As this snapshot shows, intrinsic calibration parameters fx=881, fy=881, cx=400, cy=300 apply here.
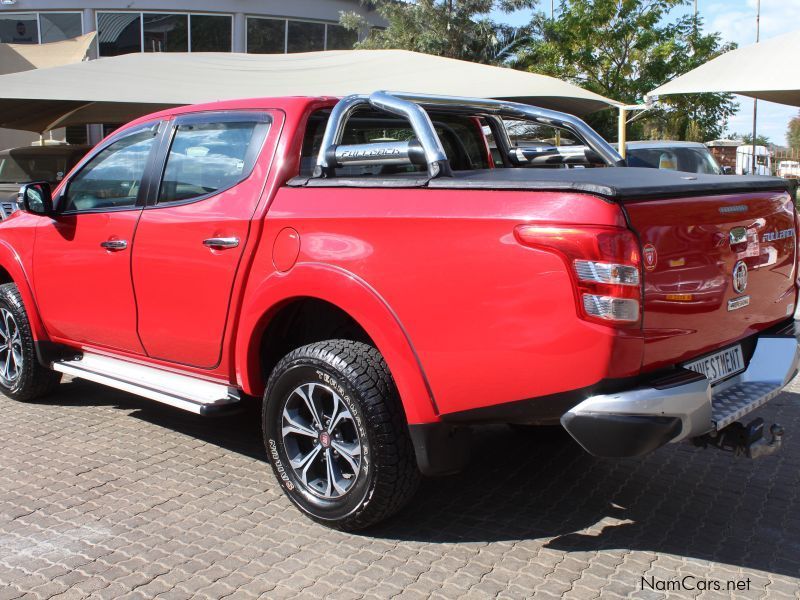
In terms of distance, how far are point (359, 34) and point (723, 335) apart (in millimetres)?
25229

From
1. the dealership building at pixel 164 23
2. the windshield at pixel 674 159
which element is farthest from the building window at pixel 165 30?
the windshield at pixel 674 159

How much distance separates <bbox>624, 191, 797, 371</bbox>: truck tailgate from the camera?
301cm

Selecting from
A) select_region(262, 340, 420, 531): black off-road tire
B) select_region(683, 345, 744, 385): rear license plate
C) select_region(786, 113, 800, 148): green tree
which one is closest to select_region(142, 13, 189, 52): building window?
select_region(262, 340, 420, 531): black off-road tire

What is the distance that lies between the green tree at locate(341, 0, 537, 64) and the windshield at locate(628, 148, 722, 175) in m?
10.7

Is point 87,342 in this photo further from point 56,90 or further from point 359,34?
point 359,34

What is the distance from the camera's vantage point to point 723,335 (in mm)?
3402

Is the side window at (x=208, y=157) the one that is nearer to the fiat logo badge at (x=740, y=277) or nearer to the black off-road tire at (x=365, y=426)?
the black off-road tire at (x=365, y=426)

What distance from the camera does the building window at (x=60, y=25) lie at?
25.9 m

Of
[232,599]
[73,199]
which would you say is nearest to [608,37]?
[73,199]

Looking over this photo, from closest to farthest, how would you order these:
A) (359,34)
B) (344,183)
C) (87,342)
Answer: (344,183), (87,342), (359,34)

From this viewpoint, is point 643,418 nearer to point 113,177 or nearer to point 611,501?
point 611,501

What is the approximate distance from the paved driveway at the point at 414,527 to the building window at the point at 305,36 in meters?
24.0

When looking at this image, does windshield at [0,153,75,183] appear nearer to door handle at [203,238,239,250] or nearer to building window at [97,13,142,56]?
door handle at [203,238,239,250]

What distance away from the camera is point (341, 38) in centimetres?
2819
